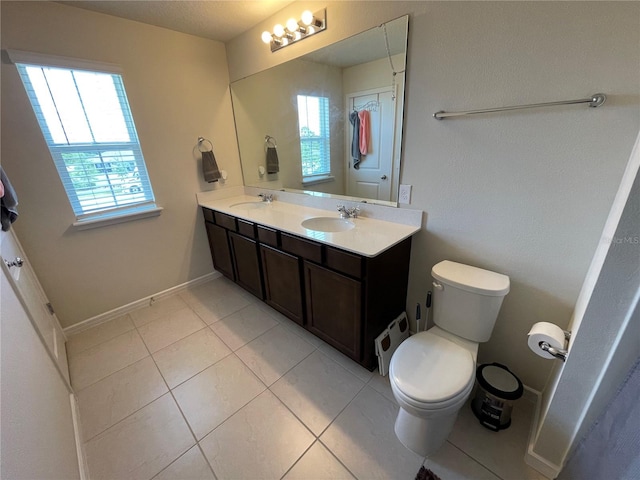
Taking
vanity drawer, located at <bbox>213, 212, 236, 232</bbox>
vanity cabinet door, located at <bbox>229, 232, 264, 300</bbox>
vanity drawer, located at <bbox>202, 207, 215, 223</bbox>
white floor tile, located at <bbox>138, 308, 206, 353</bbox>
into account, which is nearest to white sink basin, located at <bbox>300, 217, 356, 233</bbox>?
vanity cabinet door, located at <bbox>229, 232, 264, 300</bbox>

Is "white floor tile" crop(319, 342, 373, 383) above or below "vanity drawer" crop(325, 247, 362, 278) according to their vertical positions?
below

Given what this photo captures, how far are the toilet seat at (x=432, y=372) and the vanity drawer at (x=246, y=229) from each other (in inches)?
51.3

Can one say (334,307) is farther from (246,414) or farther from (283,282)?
(246,414)

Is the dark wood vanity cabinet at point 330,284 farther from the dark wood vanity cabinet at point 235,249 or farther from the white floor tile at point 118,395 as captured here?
the white floor tile at point 118,395

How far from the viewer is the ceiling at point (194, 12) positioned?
1.68 m

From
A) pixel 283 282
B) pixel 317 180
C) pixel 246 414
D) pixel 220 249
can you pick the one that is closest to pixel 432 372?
pixel 246 414

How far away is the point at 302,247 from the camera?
1610 mm

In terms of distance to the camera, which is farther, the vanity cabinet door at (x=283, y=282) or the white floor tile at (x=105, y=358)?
the vanity cabinet door at (x=283, y=282)

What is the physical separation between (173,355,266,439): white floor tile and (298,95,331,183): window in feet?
5.11

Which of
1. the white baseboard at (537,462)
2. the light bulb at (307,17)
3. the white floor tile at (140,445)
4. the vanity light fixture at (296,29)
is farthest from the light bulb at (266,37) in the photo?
the white baseboard at (537,462)

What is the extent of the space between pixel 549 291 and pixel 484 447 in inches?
31.8

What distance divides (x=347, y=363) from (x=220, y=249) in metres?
1.60

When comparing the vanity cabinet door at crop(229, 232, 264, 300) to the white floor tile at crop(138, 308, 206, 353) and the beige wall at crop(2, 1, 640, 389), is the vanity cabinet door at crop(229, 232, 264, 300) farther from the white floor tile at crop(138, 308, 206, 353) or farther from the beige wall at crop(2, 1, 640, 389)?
the beige wall at crop(2, 1, 640, 389)

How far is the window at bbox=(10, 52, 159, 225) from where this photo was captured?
5.52 ft
